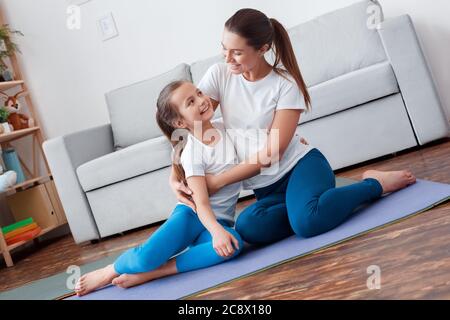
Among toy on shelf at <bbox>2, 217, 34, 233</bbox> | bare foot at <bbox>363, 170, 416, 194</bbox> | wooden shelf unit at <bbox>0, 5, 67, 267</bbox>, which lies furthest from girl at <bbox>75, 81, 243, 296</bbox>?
wooden shelf unit at <bbox>0, 5, 67, 267</bbox>

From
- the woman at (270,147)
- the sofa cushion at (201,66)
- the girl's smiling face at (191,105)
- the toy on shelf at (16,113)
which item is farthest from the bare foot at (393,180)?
the toy on shelf at (16,113)

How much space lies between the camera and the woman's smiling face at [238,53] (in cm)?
172

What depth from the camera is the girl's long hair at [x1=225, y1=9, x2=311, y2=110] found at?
171 cm

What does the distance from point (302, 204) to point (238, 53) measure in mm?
457

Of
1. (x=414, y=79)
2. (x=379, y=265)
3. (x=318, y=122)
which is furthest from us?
(x=318, y=122)

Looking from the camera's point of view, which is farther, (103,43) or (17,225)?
(103,43)

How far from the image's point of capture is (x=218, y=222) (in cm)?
178

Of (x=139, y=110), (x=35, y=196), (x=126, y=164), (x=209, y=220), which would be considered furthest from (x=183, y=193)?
(x=35, y=196)

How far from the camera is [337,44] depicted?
306 centimetres

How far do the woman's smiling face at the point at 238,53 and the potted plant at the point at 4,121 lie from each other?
2.29 m

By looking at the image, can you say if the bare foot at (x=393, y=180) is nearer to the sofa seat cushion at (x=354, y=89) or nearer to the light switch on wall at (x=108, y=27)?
the sofa seat cushion at (x=354, y=89)

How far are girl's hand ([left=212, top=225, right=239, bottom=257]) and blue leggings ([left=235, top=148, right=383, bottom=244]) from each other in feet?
0.35

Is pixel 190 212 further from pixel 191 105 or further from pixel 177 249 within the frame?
pixel 191 105

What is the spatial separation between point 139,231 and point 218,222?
140 cm
